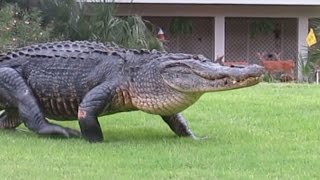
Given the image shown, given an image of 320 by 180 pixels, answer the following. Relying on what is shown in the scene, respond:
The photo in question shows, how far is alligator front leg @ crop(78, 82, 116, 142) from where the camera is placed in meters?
7.87

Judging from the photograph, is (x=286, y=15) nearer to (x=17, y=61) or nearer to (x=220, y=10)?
(x=220, y=10)

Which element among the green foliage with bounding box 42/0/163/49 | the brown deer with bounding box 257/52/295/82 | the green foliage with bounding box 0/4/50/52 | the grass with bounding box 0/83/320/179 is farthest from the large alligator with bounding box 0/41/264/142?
the brown deer with bounding box 257/52/295/82

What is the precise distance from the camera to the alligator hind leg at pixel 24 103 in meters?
8.27

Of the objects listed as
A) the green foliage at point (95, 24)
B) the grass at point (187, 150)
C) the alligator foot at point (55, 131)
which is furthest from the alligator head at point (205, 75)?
the green foliage at point (95, 24)

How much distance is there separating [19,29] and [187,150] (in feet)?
40.5

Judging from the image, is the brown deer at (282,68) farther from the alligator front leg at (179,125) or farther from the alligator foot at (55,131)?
the alligator foot at (55,131)

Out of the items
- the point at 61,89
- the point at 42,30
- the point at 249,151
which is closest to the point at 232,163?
the point at 249,151

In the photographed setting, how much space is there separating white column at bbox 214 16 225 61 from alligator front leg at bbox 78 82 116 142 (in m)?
16.8

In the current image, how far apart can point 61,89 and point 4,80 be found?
656 millimetres

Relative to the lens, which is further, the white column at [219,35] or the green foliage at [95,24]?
the white column at [219,35]

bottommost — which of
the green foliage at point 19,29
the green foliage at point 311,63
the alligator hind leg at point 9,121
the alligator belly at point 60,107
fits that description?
the green foliage at point 311,63

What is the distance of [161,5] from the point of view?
2455 cm

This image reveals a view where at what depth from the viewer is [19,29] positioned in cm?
1906

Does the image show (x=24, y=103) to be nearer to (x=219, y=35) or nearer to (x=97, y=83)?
(x=97, y=83)
